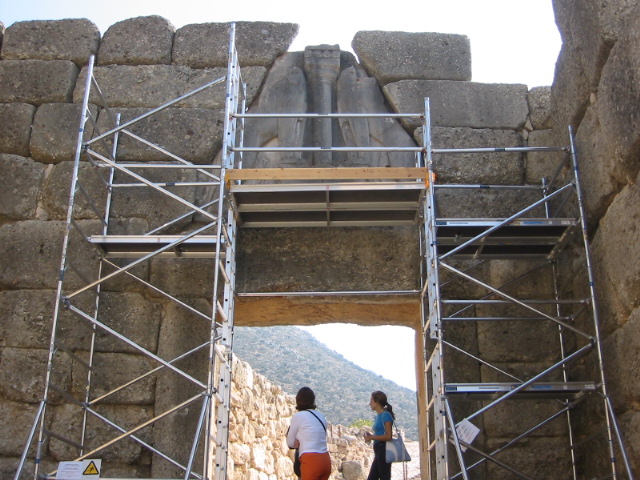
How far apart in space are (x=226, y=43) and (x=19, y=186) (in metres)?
2.12

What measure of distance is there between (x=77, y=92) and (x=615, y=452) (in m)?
5.03

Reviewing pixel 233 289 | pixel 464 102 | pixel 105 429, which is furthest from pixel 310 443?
pixel 464 102

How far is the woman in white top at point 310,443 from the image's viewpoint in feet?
16.2

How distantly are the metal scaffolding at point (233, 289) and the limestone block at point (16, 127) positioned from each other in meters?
0.58

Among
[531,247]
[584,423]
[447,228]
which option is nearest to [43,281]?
[447,228]

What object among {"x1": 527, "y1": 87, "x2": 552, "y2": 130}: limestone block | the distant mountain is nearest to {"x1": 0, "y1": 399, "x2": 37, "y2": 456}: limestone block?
{"x1": 527, "y1": 87, "x2": 552, "y2": 130}: limestone block

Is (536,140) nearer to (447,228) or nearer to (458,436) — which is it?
(447,228)

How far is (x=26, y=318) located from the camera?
6.11 meters

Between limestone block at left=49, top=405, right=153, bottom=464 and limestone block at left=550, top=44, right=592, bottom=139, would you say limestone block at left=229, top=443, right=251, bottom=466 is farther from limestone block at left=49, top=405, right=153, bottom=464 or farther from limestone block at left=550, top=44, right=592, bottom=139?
limestone block at left=550, top=44, right=592, bottom=139

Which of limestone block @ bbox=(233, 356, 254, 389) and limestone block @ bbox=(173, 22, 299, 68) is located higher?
limestone block @ bbox=(173, 22, 299, 68)

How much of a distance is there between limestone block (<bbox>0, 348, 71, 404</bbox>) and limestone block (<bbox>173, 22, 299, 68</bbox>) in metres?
2.77

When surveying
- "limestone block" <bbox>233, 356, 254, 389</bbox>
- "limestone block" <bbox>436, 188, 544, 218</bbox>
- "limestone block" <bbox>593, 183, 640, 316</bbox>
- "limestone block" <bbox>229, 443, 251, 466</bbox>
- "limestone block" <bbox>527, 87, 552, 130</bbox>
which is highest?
"limestone block" <bbox>527, 87, 552, 130</bbox>

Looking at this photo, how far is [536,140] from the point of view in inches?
269

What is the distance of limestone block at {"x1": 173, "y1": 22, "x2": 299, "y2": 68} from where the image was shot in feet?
23.4
